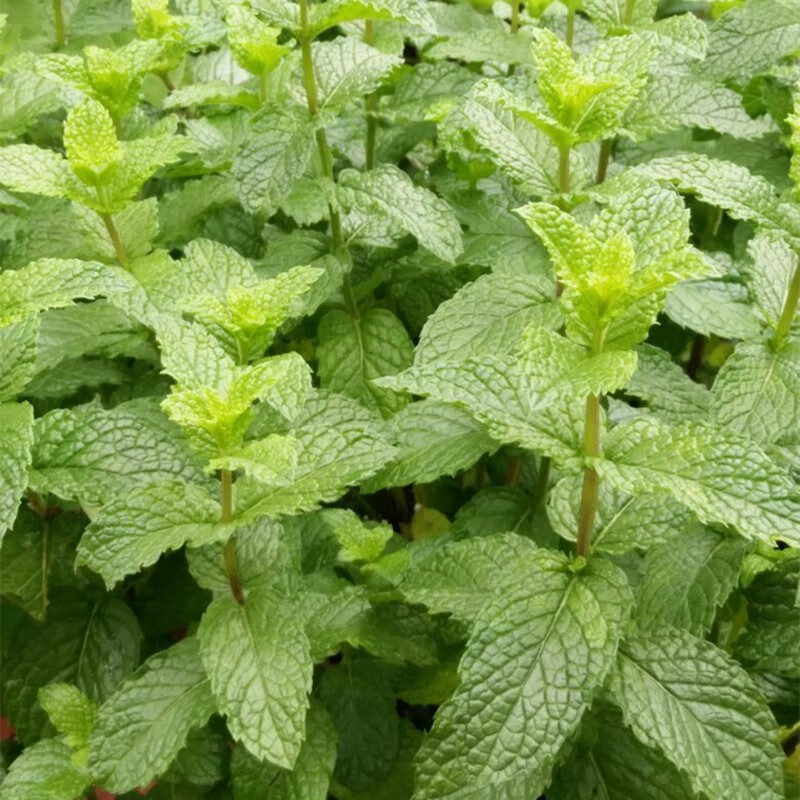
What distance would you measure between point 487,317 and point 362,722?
1.50 feet

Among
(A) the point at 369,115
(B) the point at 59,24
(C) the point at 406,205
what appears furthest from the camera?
(B) the point at 59,24

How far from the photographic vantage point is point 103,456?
1000 millimetres

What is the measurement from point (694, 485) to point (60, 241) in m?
0.79

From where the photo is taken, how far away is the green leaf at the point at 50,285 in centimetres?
94

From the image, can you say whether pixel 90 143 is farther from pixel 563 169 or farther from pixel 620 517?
pixel 620 517

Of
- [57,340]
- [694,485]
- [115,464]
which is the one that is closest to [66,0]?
[57,340]

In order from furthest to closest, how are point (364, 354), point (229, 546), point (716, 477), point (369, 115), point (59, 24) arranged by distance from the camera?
point (59, 24), point (369, 115), point (364, 354), point (229, 546), point (716, 477)

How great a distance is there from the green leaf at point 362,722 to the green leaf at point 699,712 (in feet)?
0.99

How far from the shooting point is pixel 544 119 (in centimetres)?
98

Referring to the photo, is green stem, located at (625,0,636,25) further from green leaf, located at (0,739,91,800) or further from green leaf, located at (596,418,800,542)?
green leaf, located at (0,739,91,800)

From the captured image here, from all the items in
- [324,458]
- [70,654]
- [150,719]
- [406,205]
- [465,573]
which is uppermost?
[406,205]

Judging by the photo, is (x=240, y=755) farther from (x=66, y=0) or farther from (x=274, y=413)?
(x=66, y=0)

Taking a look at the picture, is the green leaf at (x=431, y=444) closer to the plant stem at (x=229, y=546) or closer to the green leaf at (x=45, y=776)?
the plant stem at (x=229, y=546)

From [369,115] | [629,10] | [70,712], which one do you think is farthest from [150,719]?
[629,10]
